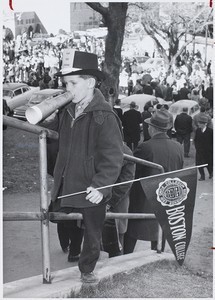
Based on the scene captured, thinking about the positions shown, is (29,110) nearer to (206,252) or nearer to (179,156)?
(179,156)

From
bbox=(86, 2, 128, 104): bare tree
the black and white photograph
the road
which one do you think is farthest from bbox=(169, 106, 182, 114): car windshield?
the road

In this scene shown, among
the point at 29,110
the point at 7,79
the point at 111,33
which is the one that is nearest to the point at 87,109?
the point at 29,110

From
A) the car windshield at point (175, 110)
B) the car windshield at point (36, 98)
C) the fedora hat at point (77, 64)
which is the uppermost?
the fedora hat at point (77, 64)

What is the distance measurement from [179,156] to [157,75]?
1049 inches

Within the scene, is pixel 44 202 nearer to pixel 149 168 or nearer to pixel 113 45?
pixel 149 168

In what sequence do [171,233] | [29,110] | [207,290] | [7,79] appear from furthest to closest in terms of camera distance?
[7,79] → [207,290] → [171,233] → [29,110]

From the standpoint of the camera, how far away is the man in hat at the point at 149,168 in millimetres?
5488

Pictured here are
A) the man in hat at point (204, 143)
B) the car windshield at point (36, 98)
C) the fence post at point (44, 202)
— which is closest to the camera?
the fence post at point (44, 202)

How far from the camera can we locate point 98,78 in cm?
362

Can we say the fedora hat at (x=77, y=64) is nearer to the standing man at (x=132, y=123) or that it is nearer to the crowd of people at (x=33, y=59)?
the standing man at (x=132, y=123)

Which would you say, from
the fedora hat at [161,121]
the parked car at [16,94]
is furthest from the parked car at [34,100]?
the fedora hat at [161,121]

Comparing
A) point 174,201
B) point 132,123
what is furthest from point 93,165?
point 132,123

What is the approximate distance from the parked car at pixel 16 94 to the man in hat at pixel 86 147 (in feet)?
62.6

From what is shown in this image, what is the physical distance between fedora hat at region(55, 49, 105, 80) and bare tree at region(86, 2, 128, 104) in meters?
11.2
